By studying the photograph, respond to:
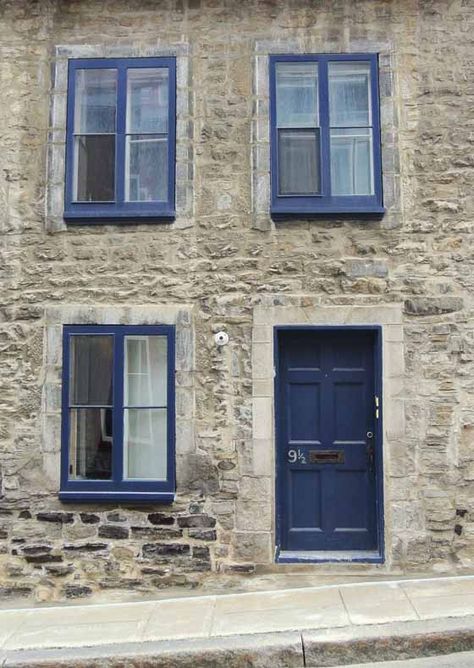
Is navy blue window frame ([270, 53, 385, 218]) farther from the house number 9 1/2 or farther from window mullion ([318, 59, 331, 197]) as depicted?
the house number 9 1/2

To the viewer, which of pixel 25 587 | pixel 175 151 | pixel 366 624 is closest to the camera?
pixel 366 624

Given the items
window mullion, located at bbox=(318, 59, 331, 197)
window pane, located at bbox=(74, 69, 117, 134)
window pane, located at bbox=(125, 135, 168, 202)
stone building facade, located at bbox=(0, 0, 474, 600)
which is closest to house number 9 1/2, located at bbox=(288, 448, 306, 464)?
stone building facade, located at bbox=(0, 0, 474, 600)

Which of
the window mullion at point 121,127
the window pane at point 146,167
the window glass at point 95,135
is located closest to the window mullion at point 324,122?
the window pane at point 146,167

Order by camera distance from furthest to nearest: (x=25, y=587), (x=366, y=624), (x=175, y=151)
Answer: (x=175, y=151)
(x=25, y=587)
(x=366, y=624)

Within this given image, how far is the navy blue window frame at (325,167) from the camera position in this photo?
6844 mm

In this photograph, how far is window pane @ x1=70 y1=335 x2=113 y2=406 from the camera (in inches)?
Answer: 270

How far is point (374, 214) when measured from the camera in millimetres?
6820

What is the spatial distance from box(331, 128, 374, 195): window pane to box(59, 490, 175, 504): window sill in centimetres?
345

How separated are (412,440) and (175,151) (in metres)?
3.72

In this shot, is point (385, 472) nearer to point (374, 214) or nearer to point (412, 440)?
point (412, 440)

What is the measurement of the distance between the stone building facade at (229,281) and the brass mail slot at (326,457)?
45cm

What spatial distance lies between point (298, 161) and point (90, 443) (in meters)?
3.53

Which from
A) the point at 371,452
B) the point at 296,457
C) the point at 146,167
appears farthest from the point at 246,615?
the point at 146,167

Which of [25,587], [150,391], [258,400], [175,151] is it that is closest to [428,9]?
[175,151]
